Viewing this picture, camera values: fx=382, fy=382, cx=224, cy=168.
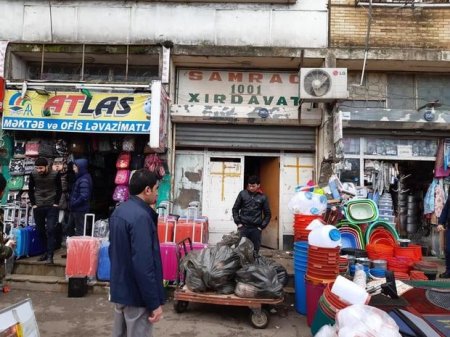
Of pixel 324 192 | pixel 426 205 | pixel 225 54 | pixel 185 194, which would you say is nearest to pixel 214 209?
pixel 185 194

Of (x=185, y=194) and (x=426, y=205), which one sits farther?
(x=185, y=194)

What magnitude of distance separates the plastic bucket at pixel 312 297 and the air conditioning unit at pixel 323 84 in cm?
435

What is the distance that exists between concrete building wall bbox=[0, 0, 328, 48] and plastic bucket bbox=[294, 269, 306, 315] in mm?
5402

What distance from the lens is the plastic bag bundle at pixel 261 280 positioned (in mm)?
5133

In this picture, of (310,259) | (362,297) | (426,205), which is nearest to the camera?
(362,297)

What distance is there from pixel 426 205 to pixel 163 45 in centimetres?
693

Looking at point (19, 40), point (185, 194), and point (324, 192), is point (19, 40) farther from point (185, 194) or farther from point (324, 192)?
point (324, 192)

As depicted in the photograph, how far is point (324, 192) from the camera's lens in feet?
25.0

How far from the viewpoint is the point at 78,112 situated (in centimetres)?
838

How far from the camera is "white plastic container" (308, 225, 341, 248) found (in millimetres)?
4996

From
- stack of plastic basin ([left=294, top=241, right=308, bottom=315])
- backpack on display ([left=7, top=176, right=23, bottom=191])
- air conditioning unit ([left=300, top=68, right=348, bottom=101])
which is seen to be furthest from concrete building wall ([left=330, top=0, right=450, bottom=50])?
backpack on display ([left=7, top=176, right=23, bottom=191])

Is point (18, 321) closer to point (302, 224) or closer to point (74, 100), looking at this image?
point (302, 224)

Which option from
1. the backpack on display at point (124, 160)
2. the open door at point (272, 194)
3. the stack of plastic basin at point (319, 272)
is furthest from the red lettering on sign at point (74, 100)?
the stack of plastic basin at point (319, 272)

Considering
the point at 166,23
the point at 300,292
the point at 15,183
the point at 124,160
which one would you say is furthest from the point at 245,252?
the point at 15,183
